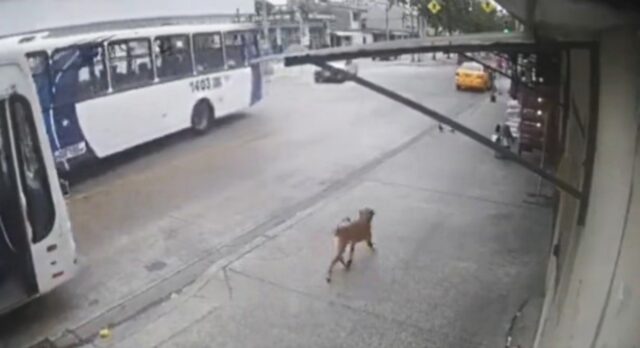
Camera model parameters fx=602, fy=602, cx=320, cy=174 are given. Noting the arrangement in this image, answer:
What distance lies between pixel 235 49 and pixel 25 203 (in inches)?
451

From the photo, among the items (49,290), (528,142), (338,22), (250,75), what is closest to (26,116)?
(49,290)

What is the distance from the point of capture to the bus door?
600 centimetres

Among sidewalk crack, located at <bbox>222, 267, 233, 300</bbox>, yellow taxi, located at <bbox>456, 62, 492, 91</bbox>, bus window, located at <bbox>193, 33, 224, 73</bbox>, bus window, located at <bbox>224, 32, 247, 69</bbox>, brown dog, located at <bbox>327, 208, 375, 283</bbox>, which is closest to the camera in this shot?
sidewalk crack, located at <bbox>222, 267, 233, 300</bbox>

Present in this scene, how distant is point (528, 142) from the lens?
1175cm

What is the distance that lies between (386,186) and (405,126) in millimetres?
6088

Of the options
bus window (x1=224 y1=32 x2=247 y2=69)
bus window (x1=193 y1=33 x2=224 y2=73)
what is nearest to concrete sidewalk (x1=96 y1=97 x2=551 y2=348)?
bus window (x1=193 y1=33 x2=224 y2=73)

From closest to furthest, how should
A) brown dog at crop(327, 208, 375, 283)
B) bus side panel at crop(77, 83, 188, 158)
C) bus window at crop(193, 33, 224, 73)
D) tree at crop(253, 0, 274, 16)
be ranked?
brown dog at crop(327, 208, 375, 283) → bus side panel at crop(77, 83, 188, 158) → bus window at crop(193, 33, 224, 73) → tree at crop(253, 0, 274, 16)

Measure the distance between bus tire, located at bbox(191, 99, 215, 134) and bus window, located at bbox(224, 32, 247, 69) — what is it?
1.37 meters

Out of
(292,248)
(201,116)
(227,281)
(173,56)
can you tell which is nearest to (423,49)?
(227,281)

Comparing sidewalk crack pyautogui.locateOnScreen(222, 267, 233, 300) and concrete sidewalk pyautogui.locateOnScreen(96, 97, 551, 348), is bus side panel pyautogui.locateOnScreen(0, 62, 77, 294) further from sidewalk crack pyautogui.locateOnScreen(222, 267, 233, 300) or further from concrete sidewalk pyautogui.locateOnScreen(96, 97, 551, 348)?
sidewalk crack pyautogui.locateOnScreen(222, 267, 233, 300)

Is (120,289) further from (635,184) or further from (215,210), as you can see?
(635,184)

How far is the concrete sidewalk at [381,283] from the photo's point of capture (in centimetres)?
600

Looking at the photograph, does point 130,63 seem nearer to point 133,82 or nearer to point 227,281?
point 133,82

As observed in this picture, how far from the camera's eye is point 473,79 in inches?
982
